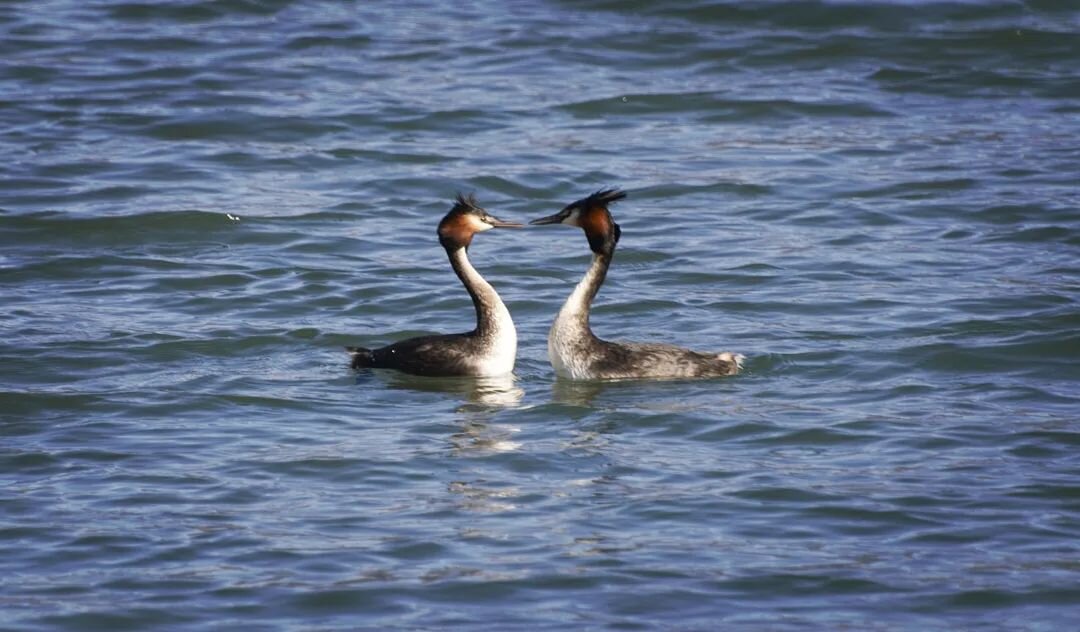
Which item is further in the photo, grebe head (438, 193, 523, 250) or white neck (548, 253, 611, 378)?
grebe head (438, 193, 523, 250)

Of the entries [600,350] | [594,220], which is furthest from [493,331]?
[594,220]

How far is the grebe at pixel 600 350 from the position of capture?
11.3 m

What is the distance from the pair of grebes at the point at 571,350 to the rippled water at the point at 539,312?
14cm

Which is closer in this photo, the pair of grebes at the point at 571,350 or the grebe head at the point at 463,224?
the pair of grebes at the point at 571,350

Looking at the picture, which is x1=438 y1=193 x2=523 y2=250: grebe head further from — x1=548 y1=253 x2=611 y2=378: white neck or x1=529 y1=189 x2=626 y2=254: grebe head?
x1=548 y1=253 x2=611 y2=378: white neck

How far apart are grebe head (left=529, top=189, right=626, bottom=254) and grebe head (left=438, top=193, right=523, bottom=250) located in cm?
31

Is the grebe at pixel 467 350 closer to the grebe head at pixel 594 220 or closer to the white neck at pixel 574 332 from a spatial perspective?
the white neck at pixel 574 332

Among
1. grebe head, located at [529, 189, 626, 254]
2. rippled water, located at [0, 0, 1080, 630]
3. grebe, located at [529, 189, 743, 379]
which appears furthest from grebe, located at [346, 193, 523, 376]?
grebe head, located at [529, 189, 626, 254]

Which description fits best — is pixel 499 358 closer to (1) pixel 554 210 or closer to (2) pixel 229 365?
(2) pixel 229 365

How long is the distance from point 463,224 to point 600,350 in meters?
1.22

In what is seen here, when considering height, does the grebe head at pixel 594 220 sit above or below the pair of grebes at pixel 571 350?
above

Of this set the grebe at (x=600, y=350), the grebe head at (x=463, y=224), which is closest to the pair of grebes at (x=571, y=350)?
the grebe at (x=600, y=350)

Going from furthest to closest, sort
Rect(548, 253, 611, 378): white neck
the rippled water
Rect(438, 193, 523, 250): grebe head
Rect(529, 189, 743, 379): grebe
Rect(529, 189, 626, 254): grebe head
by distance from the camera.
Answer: Rect(438, 193, 523, 250): grebe head, Rect(529, 189, 626, 254): grebe head, Rect(548, 253, 611, 378): white neck, Rect(529, 189, 743, 379): grebe, the rippled water

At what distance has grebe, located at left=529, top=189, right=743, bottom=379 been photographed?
37.0 ft
